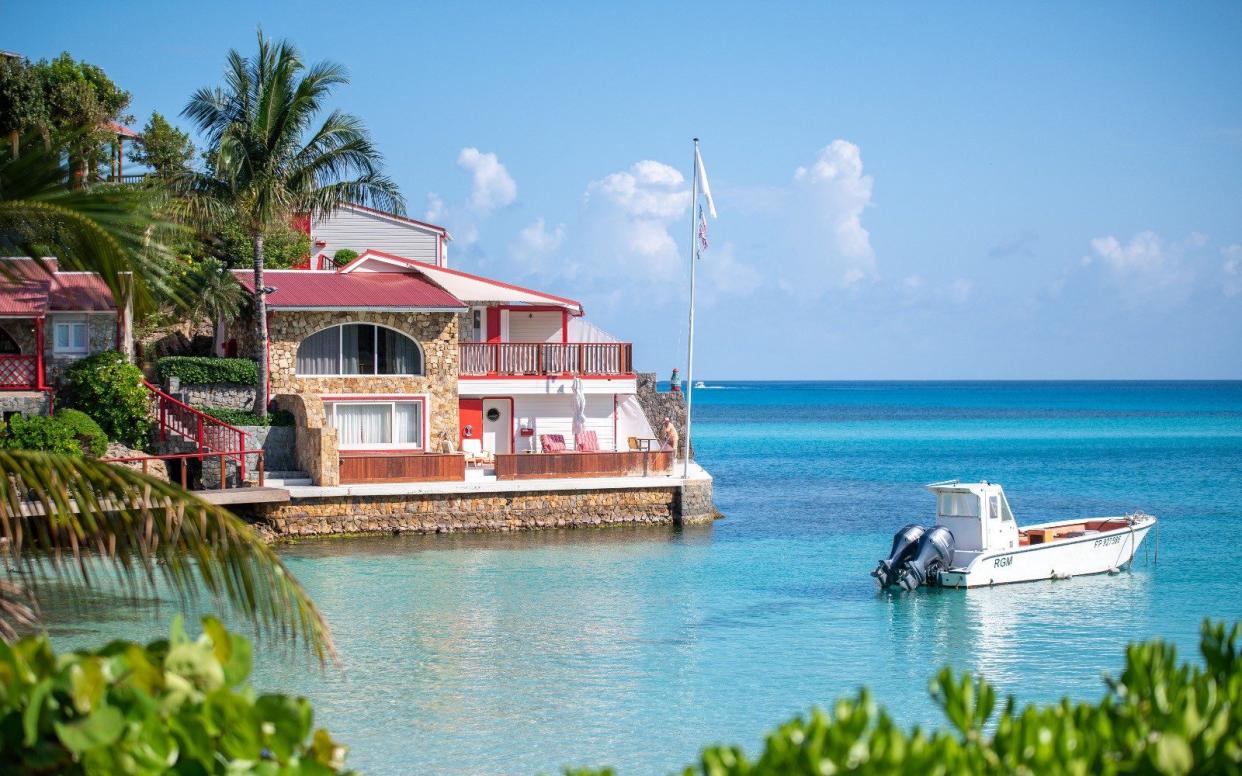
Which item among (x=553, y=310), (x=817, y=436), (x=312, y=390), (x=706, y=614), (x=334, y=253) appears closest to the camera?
(x=706, y=614)

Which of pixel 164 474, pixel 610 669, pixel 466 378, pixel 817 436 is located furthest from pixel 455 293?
pixel 817 436

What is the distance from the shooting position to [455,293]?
108ft

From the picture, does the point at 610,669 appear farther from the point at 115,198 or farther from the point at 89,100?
the point at 89,100

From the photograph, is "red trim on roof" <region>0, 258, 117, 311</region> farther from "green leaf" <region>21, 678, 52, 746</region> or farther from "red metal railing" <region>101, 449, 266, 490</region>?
"green leaf" <region>21, 678, 52, 746</region>

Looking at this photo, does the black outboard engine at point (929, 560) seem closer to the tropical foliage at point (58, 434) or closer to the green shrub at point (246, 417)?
the green shrub at point (246, 417)

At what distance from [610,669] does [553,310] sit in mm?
19353

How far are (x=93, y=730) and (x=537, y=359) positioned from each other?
28.2m

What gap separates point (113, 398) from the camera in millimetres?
28641

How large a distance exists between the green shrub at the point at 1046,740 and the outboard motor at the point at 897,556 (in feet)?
61.0

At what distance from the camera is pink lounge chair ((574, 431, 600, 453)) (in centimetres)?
3272

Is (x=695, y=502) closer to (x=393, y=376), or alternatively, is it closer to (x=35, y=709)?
(x=393, y=376)

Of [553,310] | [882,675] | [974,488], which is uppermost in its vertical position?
[553,310]

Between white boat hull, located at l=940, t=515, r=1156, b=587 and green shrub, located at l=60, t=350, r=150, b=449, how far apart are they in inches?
698

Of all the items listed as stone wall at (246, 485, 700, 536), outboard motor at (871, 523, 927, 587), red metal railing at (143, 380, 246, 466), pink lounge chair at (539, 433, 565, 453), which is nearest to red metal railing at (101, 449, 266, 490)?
red metal railing at (143, 380, 246, 466)
